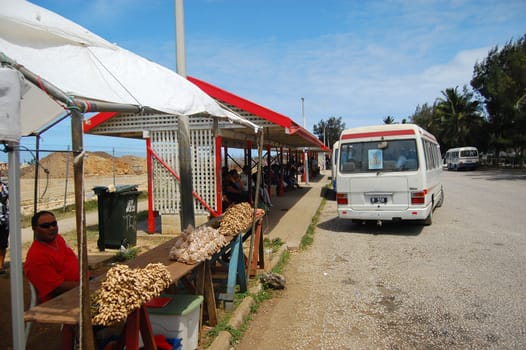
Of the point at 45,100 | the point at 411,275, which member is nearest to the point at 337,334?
the point at 411,275

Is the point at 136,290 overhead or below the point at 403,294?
overhead

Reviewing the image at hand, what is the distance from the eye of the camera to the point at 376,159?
28.6 feet

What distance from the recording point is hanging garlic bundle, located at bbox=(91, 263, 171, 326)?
96.5 inches

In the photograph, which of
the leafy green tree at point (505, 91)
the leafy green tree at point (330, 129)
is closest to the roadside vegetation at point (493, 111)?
the leafy green tree at point (505, 91)

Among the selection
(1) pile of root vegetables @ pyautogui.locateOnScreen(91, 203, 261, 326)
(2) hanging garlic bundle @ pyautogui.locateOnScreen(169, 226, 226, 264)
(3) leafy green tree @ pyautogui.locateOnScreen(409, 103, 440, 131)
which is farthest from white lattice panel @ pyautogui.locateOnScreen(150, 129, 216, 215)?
(3) leafy green tree @ pyautogui.locateOnScreen(409, 103, 440, 131)

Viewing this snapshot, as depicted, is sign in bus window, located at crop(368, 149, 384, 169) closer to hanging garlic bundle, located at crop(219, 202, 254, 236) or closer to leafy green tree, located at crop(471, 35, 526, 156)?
hanging garlic bundle, located at crop(219, 202, 254, 236)

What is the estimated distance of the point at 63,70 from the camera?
8.59 ft

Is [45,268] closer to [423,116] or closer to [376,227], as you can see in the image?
[376,227]

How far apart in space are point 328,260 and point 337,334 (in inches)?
113

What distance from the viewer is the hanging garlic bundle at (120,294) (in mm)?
2451

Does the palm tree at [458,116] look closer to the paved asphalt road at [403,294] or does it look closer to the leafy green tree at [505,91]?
the leafy green tree at [505,91]

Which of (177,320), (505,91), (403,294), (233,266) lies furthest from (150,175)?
(505,91)

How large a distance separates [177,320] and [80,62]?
2.15 metres

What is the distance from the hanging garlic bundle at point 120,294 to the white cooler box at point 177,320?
17.3 inches
